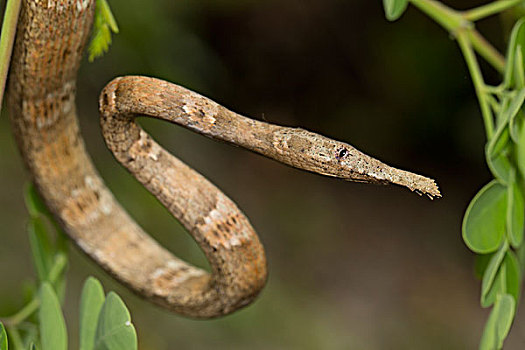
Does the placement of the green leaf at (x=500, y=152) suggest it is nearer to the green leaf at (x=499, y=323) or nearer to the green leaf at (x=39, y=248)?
the green leaf at (x=499, y=323)

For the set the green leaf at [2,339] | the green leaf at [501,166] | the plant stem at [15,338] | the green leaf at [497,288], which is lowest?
the plant stem at [15,338]

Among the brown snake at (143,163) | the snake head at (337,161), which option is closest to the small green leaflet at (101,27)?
the brown snake at (143,163)

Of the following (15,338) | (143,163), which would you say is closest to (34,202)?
(15,338)

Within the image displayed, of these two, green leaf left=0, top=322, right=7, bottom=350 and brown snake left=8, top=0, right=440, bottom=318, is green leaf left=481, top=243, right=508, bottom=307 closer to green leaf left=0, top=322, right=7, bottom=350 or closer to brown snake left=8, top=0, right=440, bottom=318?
brown snake left=8, top=0, right=440, bottom=318

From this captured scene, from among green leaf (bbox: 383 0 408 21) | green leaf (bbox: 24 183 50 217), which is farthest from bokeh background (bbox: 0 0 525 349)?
green leaf (bbox: 383 0 408 21)

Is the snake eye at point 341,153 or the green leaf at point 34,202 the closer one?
the snake eye at point 341,153

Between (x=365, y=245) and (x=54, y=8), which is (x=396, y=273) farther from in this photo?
(x=54, y=8)

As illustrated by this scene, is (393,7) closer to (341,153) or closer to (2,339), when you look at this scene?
(341,153)

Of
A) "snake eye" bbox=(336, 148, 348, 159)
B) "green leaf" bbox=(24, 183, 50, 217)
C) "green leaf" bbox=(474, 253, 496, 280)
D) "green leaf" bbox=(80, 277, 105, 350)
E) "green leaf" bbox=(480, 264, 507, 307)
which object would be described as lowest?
"green leaf" bbox=(80, 277, 105, 350)
